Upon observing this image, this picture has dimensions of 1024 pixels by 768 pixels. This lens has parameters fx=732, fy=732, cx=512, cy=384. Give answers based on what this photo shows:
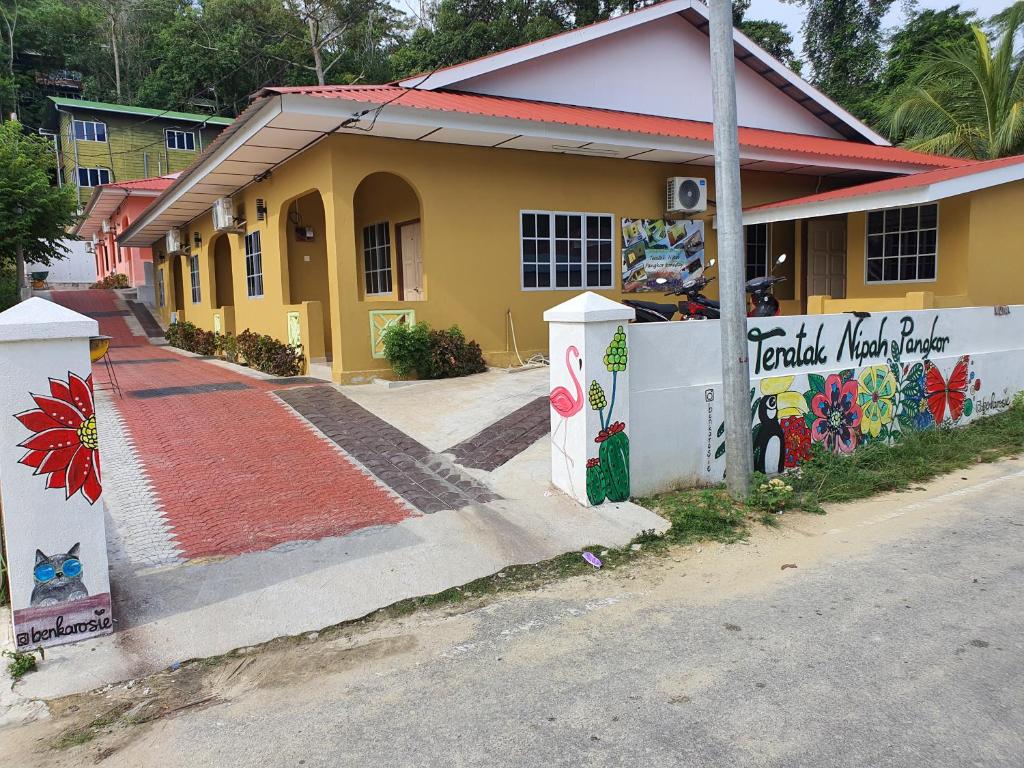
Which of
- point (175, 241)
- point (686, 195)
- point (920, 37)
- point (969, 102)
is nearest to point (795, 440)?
point (686, 195)

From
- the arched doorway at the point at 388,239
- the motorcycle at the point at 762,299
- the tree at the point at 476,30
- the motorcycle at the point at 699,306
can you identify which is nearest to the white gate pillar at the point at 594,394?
the motorcycle at the point at 699,306

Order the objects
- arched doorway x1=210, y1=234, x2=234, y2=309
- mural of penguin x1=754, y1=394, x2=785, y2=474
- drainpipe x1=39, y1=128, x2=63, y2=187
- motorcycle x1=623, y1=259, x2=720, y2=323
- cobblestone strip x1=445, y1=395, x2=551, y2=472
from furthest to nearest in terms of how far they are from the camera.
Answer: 1. drainpipe x1=39, y1=128, x2=63, y2=187
2. arched doorway x1=210, y1=234, x2=234, y2=309
3. motorcycle x1=623, y1=259, x2=720, y2=323
4. cobblestone strip x1=445, y1=395, x2=551, y2=472
5. mural of penguin x1=754, y1=394, x2=785, y2=474

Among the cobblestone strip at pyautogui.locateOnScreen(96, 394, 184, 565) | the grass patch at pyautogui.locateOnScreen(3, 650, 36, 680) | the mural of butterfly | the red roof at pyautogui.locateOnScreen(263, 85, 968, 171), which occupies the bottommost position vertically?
the grass patch at pyautogui.locateOnScreen(3, 650, 36, 680)

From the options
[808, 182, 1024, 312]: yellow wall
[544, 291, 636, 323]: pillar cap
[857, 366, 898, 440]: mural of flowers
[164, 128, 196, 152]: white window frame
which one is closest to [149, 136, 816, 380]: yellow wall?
[808, 182, 1024, 312]: yellow wall

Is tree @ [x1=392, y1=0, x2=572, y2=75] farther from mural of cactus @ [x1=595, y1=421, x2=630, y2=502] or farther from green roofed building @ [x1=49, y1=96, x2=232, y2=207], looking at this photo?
mural of cactus @ [x1=595, y1=421, x2=630, y2=502]

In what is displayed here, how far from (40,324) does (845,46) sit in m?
33.3

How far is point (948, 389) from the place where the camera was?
8492mm

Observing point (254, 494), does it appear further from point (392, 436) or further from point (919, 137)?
point (919, 137)

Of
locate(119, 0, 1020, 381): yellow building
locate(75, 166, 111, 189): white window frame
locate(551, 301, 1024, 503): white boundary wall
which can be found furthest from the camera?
locate(75, 166, 111, 189): white window frame

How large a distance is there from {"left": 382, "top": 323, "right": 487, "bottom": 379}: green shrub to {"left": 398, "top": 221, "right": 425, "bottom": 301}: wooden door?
5.87 ft

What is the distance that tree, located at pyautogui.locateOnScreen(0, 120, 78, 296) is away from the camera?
62.5 feet

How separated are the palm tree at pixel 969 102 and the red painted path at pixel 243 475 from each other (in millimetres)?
18263

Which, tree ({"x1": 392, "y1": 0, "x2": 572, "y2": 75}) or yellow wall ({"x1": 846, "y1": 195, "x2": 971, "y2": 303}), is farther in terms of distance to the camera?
tree ({"x1": 392, "y1": 0, "x2": 572, "y2": 75})

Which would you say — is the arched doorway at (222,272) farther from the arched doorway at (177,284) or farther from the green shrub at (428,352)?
the green shrub at (428,352)
